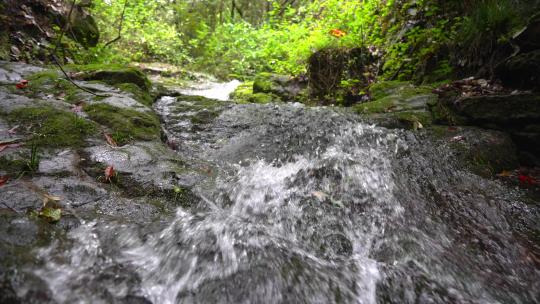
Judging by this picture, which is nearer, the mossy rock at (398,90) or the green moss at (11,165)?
the green moss at (11,165)

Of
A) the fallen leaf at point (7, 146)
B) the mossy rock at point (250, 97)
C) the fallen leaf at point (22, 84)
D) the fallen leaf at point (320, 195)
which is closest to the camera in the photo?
the fallen leaf at point (7, 146)

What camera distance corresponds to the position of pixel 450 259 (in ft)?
7.09

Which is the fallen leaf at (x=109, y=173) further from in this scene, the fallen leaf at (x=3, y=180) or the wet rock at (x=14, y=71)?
the wet rock at (x=14, y=71)

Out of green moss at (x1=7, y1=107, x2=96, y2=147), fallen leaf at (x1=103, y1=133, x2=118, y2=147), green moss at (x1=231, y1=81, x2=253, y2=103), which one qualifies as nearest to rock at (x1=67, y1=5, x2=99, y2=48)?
green moss at (x1=231, y1=81, x2=253, y2=103)

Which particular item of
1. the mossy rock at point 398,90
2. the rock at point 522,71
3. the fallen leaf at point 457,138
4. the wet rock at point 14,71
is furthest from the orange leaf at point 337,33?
the wet rock at point 14,71

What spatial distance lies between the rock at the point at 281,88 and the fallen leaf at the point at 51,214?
18.0ft

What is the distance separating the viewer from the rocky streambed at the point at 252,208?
166 cm

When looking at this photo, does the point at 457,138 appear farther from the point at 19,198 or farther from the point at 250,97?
the point at 250,97

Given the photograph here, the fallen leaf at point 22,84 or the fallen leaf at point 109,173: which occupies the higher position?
the fallen leaf at point 22,84

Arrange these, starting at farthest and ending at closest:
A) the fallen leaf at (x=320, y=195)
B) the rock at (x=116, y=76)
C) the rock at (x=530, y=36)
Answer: the rock at (x=116, y=76)
the rock at (x=530, y=36)
the fallen leaf at (x=320, y=195)

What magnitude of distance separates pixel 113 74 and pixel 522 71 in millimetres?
5496

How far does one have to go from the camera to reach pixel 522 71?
10.1ft

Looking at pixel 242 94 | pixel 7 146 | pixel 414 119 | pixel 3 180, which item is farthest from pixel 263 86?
pixel 3 180

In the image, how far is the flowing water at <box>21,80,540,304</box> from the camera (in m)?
1.66
